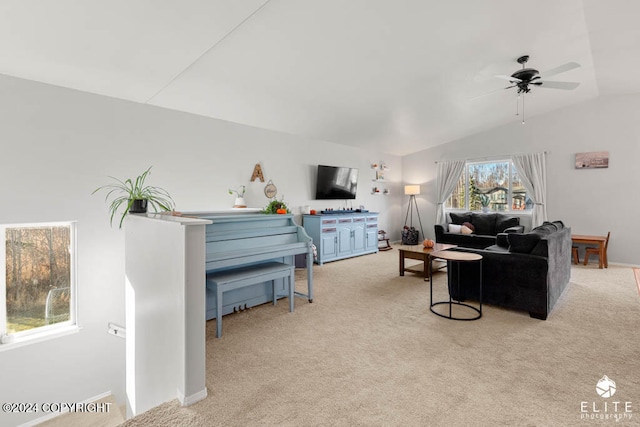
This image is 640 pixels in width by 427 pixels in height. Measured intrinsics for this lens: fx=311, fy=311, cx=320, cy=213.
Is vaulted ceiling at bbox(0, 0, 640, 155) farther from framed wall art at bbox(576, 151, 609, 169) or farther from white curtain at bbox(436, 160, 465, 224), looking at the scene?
white curtain at bbox(436, 160, 465, 224)

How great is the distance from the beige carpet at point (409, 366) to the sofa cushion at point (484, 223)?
280 cm

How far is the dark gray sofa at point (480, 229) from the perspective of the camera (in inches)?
239

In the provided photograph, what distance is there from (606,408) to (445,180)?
6.24 m

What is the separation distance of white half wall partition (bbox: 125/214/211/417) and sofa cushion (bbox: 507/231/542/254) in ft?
9.86

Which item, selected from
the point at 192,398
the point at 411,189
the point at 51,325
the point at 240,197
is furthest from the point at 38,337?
the point at 411,189

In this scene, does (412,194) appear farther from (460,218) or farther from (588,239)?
(588,239)

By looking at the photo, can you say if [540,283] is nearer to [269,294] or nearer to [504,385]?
[504,385]

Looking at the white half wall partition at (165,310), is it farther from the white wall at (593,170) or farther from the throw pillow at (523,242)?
the white wall at (593,170)

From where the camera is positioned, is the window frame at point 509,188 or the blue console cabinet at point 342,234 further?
the window frame at point 509,188

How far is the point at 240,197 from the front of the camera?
15.8 feet

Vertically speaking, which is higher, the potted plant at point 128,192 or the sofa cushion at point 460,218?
the potted plant at point 128,192

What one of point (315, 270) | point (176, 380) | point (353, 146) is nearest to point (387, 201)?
point (353, 146)

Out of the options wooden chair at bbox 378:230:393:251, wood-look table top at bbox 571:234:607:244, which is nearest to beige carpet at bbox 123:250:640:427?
wood-look table top at bbox 571:234:607:244

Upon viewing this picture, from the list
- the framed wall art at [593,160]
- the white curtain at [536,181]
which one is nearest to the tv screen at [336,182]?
the white curtain at [536,181]
